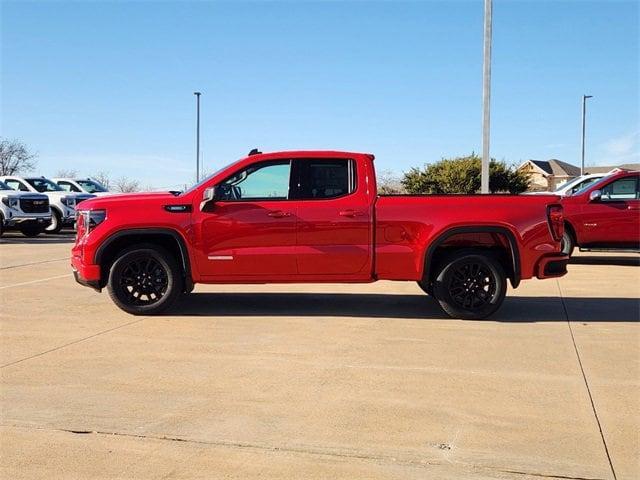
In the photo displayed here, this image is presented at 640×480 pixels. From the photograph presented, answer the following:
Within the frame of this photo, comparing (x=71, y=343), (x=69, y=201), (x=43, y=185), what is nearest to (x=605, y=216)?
(x=71, y=343)

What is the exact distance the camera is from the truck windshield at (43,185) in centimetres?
2348

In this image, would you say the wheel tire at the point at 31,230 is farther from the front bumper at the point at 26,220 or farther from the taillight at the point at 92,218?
the taillight at the point at 92,218

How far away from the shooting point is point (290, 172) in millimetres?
7840

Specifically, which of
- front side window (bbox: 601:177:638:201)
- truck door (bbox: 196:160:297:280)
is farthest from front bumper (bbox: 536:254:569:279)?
front side window (bbox: 601:177:638:201)

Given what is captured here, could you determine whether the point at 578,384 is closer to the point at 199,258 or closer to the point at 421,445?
the point at 421,445

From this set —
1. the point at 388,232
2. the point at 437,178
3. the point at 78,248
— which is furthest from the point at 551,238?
the point at 437,178

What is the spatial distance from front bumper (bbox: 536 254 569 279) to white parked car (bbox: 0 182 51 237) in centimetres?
1789

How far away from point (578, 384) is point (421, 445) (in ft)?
6.22

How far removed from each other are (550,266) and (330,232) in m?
2.52

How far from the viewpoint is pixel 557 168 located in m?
76.6

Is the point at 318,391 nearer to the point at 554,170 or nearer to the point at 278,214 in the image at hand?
the point at 278,214

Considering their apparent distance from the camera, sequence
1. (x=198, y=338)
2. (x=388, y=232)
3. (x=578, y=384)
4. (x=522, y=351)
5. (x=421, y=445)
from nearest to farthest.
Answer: (x=421, y=445) → (x=578, y=384) → (x=522, y=351) → (x=198, y=338) → (x=388, y=232)

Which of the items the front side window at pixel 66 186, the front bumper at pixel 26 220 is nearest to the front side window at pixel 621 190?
the front bumper at pixel 26 220

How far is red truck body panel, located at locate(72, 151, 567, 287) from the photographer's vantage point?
7578mm
